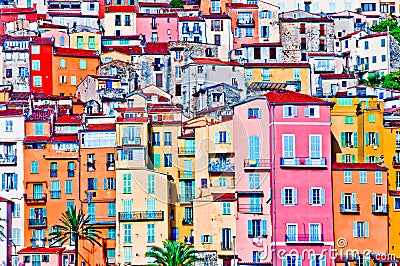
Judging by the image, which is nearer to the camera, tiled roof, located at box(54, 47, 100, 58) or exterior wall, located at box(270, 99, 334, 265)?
exterior wall, located at box(270, 99, 334, 265)

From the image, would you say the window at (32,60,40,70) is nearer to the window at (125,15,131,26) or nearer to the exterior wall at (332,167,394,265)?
the window at (125,15,131,26)

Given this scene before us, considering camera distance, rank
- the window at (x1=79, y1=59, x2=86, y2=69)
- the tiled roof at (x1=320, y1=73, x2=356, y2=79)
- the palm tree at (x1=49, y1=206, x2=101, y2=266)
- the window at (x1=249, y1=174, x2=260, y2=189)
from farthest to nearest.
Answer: the window at (x1=79, y1=59, x2=86, y2=69) < the tiled roof at (x1=320, y1=73, x2=356, y2=79) < the palm tree at (x1=49, y1=206, x2=101, y2=266) < the window at (x1=249, y1=174, x2=260, y2=189)

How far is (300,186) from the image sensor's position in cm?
7550

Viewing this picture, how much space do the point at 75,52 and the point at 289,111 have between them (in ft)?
104

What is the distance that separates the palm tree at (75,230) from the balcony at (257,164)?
11.7 m

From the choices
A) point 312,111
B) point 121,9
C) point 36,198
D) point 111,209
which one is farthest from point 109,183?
point 121,9

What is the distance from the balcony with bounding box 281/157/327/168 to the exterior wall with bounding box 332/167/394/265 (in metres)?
1.27

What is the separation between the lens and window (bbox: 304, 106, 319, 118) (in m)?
76.9

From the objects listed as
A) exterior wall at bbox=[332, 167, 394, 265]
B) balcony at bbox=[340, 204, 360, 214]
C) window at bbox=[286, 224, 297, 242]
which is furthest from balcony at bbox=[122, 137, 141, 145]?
balcony at bbox=[340, 204, 360, 214]

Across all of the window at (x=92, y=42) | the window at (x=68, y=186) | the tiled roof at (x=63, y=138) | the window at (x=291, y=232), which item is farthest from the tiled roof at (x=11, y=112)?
the window at (x=291, y=232)

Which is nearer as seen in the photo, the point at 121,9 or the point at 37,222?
the point at 37,222

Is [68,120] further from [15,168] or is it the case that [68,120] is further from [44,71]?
[44,71]

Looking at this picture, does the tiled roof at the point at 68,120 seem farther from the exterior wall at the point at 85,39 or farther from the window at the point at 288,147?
the exterior wall at the point at 85,39

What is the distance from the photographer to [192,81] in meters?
97.6
